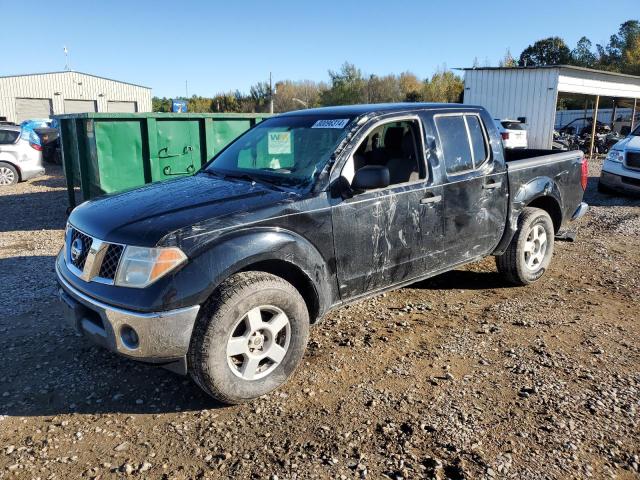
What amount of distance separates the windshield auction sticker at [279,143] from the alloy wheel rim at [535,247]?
9.03 ft

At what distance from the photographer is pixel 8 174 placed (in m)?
13.8

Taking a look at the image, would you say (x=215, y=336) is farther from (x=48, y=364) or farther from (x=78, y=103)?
(x=78, y=103)

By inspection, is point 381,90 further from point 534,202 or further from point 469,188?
point 469,188

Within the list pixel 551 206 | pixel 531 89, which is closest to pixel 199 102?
pixel 531 89

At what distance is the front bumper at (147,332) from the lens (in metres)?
2.91

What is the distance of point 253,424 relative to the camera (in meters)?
3.15

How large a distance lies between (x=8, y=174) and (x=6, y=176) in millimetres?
73

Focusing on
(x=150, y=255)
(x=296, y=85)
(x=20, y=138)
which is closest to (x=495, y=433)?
(x=150, y=255)

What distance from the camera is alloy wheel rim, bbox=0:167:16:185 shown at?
1370 centimetres

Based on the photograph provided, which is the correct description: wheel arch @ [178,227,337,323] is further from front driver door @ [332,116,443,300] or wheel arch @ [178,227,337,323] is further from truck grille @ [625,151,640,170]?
truck grille @ [625,151,640,170]

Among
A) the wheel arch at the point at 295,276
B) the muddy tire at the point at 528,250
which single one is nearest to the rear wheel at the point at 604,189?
the muddy tire at the point at 528,250

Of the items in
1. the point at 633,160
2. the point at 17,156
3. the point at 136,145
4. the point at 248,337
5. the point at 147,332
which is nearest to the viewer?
the point at 147,332

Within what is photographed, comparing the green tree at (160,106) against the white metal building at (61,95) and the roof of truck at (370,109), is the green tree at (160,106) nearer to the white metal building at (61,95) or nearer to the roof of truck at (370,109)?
the white metal building at (61,95)

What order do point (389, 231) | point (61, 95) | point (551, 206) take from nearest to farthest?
1. point (389, 231)
2. point (551, 206)
3. point (61, 95)
